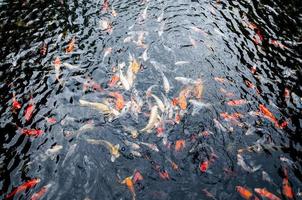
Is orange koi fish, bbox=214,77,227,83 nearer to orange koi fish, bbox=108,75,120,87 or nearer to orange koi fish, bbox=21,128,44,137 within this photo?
orange koi fish, bbox=108,75,120,87

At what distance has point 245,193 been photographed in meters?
7.54

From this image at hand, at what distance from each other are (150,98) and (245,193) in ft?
12.7

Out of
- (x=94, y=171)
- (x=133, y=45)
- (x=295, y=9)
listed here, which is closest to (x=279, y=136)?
(x=94, y=171)

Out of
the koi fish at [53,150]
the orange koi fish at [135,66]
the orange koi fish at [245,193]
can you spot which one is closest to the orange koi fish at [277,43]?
the orange koi fish at [135,66]

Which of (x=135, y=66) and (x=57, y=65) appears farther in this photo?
(x=57, y=65)

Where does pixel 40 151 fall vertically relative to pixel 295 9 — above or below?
below

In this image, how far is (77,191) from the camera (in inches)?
304

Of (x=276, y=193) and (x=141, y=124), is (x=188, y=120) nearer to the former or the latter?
(x=141, y=124)

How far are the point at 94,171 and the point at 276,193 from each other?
450cm

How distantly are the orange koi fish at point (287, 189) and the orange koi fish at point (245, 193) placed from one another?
0.76m

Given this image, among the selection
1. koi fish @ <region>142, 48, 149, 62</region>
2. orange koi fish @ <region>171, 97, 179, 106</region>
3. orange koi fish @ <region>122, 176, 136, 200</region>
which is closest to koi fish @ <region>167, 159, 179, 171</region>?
orange koi fish @ <region>122, 176, 136, 200</region>

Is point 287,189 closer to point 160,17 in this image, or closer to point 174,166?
point 174,166

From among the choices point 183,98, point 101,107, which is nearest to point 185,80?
point 183,98

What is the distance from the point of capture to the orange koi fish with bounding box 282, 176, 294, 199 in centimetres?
754
